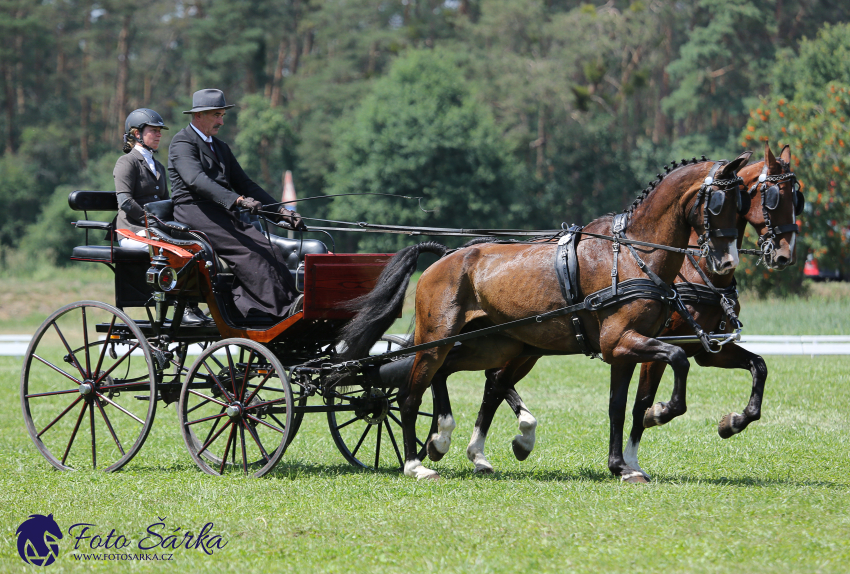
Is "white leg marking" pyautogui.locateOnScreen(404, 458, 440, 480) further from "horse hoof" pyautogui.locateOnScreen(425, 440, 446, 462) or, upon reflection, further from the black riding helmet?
the black riding helmet

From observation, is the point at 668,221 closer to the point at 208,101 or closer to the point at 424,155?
the point at 208,101

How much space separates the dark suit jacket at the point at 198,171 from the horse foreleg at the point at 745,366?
3661 millimetres

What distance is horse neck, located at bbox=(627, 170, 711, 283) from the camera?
6.40 meters

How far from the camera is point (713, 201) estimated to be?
6191 mm

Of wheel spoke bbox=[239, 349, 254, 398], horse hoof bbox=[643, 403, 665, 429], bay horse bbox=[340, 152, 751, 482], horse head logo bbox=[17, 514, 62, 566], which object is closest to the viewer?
horse head logo bbox=[17, 514, 62, 566]

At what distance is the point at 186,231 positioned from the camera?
24.1ft

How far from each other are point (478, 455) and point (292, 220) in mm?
2243

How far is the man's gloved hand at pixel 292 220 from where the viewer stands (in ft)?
23.2

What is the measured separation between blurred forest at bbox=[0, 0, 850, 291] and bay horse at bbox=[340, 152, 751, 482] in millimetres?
32751

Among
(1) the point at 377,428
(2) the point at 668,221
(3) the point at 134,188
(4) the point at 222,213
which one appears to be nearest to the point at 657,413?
(2) the point at 668,221

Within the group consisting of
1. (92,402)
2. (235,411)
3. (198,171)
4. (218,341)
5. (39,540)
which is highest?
(198,171)

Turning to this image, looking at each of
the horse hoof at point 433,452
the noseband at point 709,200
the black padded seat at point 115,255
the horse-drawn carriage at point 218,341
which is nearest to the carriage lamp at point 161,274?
the horse-drawn carriage at point 218,341

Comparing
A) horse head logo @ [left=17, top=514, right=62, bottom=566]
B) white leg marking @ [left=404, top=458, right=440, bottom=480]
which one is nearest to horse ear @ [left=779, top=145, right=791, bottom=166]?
white leg marking @ [left=404, top=458, right=440, bottom=480]

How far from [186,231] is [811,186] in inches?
752
